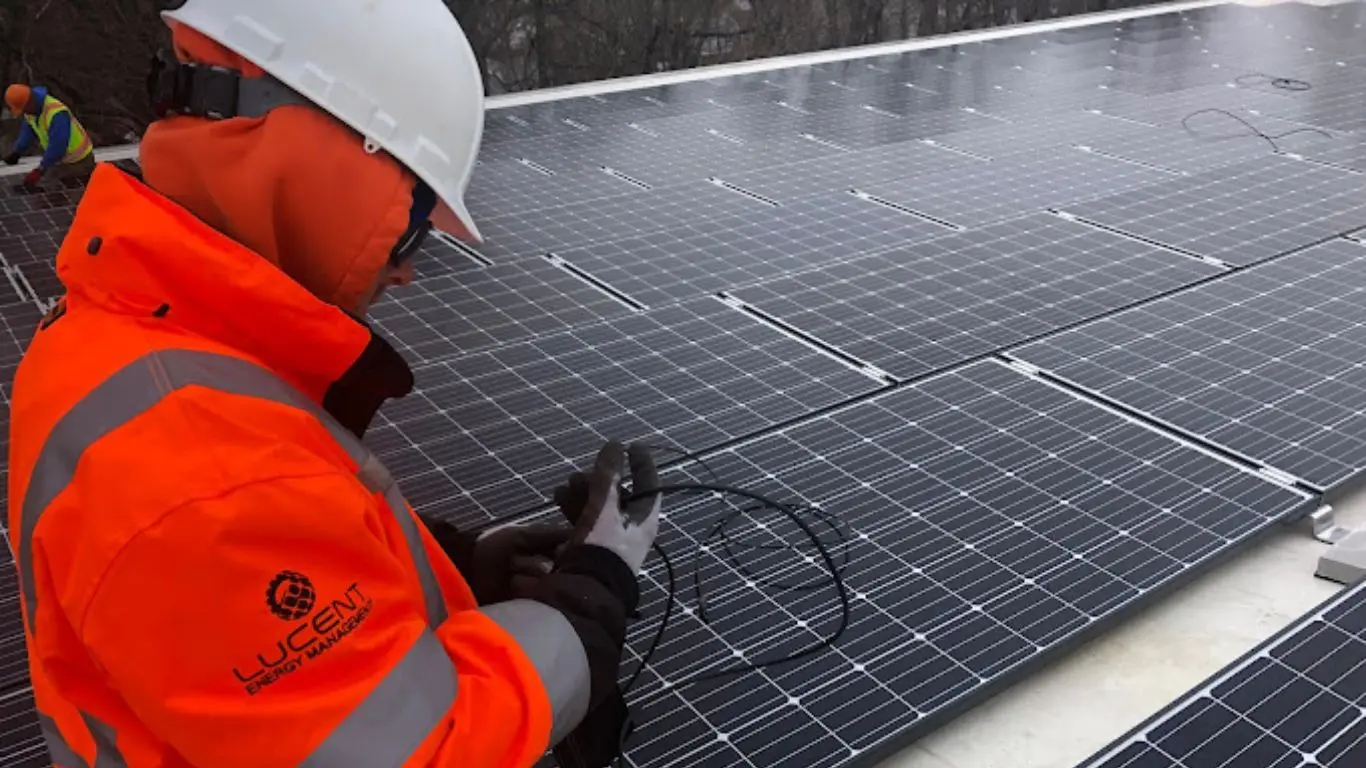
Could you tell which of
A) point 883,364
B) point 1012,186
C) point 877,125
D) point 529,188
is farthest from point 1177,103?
point 883,364

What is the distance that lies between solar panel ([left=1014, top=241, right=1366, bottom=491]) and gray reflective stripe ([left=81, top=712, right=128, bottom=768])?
3.85 metres

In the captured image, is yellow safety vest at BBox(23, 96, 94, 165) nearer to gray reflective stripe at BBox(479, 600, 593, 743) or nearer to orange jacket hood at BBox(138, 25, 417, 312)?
orange jacket hood at BBox(138, 25, 417, 312)

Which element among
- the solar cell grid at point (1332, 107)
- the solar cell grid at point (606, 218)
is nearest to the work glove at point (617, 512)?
the solar cell grid at point (606, 218)

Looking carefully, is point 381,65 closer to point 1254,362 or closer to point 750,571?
point 750,571

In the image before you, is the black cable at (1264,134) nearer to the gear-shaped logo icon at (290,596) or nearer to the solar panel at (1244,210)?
the solar panel at (1244,210)

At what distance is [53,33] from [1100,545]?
7.96 m

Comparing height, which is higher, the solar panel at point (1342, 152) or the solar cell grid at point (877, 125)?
the solar cell grid at point (877, 125)

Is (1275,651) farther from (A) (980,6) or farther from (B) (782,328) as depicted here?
(A) (980,6)

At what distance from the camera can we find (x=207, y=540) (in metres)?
1.61

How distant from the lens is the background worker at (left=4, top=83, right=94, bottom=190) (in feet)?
23.9

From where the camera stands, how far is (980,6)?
1328 cm

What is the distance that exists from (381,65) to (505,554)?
3.84ft

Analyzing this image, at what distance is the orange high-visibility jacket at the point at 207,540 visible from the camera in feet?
5.32

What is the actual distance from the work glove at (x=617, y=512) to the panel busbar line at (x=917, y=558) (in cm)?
76
